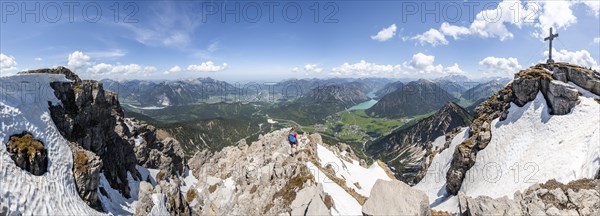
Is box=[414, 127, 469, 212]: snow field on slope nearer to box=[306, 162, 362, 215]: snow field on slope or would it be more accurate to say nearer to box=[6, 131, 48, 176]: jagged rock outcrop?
box=[306, 162, 362, 215]: snow field on slope

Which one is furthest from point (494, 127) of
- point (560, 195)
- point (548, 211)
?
point (548, 211)

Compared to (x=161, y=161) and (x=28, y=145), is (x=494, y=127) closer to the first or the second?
(x=28, y=145)

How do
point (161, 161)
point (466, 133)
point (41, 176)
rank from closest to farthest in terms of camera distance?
point (41, 176) < point (466, 133) < point (161, 161)

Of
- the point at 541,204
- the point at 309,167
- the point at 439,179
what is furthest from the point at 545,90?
the point at 309,167

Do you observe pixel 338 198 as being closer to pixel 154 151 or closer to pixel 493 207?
pixel 493 207

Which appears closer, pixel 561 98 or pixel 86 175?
pixel 86 175

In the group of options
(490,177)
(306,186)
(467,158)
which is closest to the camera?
(306,186)

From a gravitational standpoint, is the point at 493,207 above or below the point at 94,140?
below

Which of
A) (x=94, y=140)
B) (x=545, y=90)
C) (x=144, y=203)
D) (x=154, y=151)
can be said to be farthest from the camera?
(x=154, y=151)
